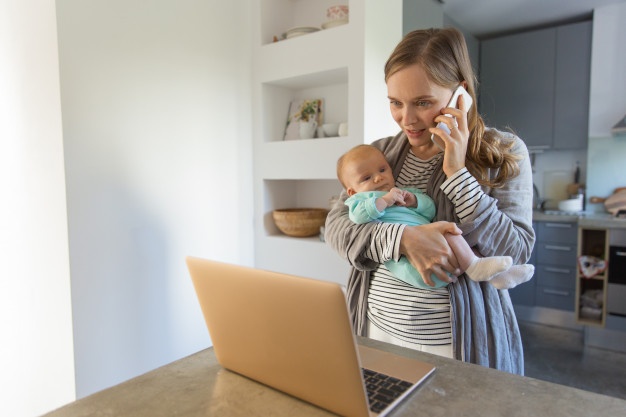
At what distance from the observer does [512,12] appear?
Answer: 11.3 ft

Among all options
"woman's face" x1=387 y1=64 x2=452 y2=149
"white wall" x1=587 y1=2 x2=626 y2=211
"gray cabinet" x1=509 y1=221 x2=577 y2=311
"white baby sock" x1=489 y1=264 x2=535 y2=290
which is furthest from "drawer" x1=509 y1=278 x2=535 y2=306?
"woman's face" x1=387 y1=64 x2=452 y2=149

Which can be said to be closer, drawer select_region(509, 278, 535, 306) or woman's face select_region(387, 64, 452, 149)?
woman's face select_region(387, 64, 452, 149)

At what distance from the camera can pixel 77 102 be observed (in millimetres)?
1646

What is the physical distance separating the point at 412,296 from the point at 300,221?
1.41 metres

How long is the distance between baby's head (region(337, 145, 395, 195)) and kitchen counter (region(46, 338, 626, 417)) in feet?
1.77

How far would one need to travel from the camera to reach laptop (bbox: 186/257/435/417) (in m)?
0.56

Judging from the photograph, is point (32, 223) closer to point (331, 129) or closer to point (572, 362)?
point (331, 129)

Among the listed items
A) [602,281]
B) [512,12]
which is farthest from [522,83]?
[602,281]

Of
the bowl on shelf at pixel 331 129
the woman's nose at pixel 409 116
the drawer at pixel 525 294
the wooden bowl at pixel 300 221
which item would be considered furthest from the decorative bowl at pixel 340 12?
the drawer at pixel 525 294

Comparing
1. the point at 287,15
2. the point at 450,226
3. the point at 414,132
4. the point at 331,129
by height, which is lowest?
the point at 450,226

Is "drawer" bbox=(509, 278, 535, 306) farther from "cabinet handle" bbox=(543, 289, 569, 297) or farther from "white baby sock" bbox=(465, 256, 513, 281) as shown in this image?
"white baby sock" bbox=(465, 256, 513, 281)

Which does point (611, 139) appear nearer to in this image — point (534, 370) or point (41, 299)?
point (534, 370)

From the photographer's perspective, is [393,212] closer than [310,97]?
Yes

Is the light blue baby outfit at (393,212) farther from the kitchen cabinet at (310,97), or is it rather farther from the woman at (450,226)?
the kitchen cabinet at (310,97)
